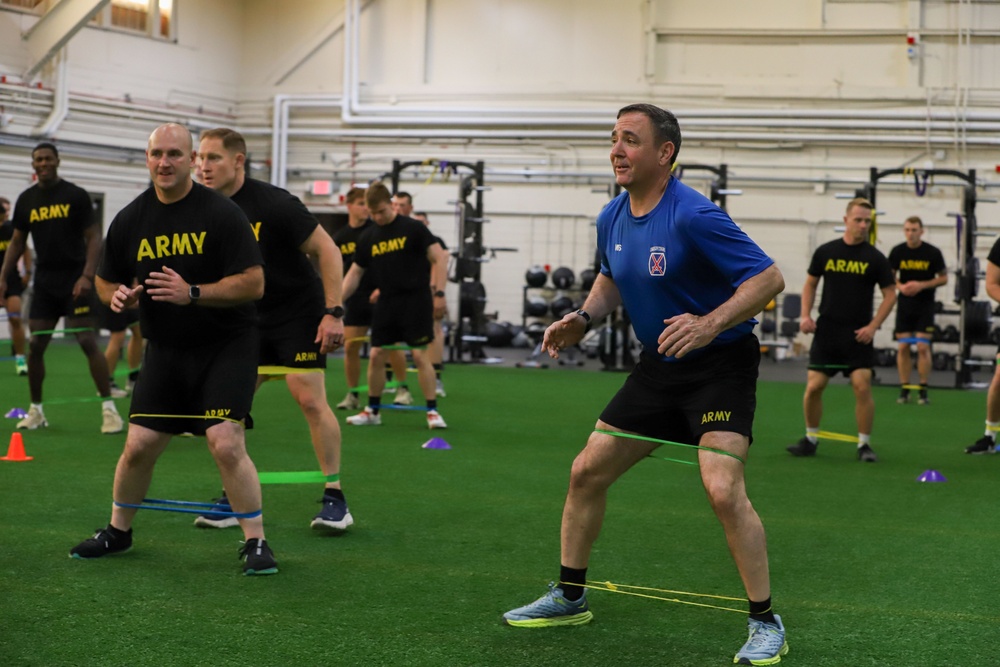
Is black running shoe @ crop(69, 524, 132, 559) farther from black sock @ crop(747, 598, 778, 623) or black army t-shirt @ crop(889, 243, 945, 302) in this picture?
black army t-shirt @ crop(889, 243, 945, 302)

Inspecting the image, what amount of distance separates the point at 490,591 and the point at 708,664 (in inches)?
40.5

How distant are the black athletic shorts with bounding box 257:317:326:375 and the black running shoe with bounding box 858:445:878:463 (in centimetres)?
418

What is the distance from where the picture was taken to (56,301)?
27.2 feet

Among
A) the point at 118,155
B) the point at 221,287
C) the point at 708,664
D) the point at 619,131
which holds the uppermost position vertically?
the point at 118,155

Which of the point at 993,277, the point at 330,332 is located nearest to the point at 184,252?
the point at 330,332

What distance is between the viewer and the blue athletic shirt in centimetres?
359

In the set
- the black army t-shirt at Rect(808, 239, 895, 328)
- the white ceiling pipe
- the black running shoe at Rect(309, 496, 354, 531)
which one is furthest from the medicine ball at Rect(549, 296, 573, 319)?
the black running shoe at Rect(309, 496, 354, 531)

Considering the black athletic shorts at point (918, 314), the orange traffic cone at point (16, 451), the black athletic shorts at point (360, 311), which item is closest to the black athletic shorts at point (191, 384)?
the orange traffic cone at point (16, 451)

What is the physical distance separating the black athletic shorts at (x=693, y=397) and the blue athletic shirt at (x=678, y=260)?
4cm

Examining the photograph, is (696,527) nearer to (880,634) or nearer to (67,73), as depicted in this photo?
(880,634)

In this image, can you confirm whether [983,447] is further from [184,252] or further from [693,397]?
[184,252]

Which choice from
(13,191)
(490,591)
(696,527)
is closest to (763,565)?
(490,591)

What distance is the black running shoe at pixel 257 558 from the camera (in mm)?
4469

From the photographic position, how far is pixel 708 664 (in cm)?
355
